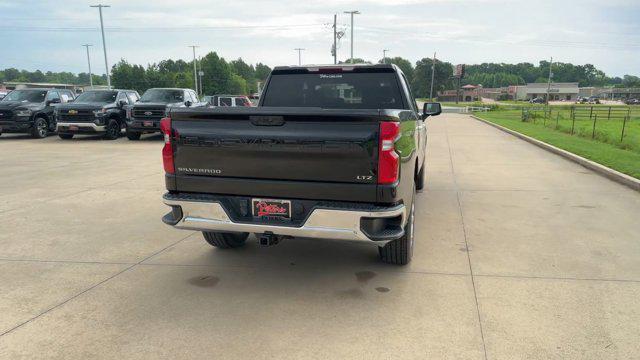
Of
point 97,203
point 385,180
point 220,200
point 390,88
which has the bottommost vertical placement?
point 97,203

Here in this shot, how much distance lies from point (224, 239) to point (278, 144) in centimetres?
182

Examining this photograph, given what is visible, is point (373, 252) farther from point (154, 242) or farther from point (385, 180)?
point (154, 242)

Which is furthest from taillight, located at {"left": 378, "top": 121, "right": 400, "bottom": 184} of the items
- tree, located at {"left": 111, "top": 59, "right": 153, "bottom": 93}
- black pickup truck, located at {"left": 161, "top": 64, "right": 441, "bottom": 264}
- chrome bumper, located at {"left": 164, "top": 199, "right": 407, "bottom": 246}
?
tree, located at {"left": 111, "top": 59, "right": 153, "bottom": 93}

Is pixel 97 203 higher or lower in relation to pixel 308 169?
lower

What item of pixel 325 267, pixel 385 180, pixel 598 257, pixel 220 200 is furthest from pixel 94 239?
pixel 598 257

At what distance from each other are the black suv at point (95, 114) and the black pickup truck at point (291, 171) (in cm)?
1482

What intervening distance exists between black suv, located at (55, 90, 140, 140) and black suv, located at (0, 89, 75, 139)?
3.53ft

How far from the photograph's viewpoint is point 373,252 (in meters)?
4.95

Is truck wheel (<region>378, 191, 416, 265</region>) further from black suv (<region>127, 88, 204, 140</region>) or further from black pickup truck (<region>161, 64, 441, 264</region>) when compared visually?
black suv (<region>127, 88, 204, 140</region>)

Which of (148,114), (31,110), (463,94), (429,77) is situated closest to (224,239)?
(148,114)

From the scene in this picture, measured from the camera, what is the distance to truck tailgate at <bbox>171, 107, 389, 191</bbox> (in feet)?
11.1

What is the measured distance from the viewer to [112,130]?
691 inches

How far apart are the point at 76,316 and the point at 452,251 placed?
366cm

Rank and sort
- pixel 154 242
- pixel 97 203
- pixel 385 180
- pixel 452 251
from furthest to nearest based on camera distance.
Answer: pixel 97 203 → pixel 154 242 → pixel 452 251 → pixel 385 180
